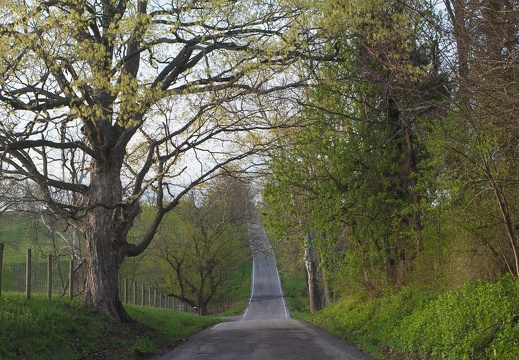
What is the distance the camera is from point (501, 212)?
10.3m

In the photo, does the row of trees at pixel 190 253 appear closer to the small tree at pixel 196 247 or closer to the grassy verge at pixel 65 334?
the small tree at pixel 196 247

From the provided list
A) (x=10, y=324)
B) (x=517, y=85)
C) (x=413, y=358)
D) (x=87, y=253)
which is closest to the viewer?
(x=517, y=85)

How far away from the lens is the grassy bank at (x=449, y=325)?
335 inches

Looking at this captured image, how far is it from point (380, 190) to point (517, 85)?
8950 mm

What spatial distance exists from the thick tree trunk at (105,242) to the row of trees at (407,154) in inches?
197

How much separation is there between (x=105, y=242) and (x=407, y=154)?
372 inches

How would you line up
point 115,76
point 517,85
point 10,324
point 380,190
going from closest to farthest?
point 517,85
point 10,324
point 115,76
point 380,190

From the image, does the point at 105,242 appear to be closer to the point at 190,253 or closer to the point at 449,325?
the point at 449,325

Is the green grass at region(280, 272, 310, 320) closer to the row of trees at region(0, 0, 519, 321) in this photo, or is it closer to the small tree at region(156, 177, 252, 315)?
the small tree at region(156, 177, 252, 315)

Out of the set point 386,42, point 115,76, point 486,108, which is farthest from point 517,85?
point 115,76

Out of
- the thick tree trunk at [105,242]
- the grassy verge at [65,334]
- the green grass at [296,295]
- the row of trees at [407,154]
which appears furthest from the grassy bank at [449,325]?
the green grass at [296,295]

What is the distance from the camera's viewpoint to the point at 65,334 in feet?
36.7

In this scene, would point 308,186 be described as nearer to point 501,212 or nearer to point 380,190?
point 380,190

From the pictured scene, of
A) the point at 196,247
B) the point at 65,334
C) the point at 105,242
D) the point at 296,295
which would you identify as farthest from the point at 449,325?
the point at 296,295
